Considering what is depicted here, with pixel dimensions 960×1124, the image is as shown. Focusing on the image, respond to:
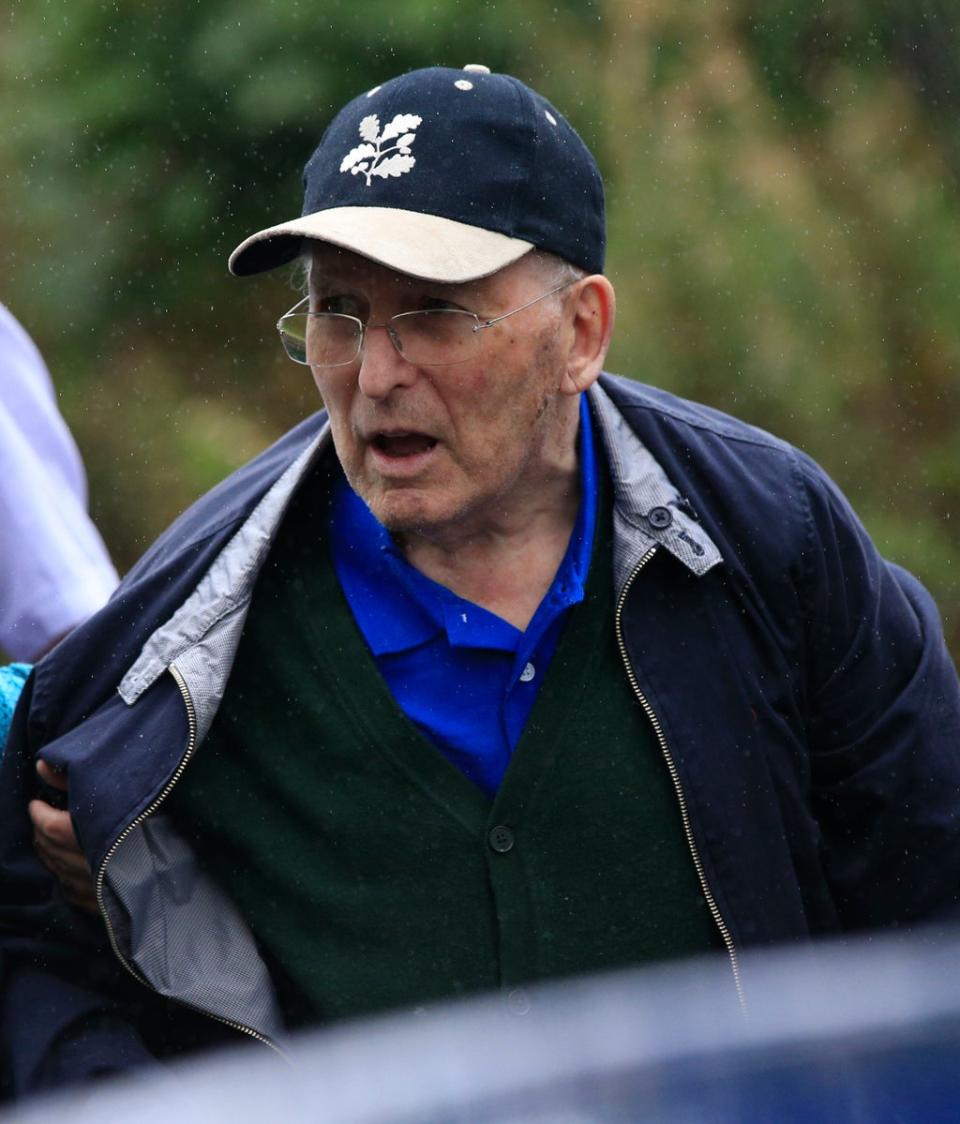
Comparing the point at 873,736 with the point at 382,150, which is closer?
the point at 382,150

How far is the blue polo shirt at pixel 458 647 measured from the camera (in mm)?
3012

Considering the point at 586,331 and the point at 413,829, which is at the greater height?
the point at 586,331

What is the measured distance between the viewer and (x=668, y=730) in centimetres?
299

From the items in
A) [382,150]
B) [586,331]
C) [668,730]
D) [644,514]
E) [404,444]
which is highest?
[382,150]

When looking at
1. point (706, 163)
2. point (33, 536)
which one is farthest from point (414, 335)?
point (706, 163)

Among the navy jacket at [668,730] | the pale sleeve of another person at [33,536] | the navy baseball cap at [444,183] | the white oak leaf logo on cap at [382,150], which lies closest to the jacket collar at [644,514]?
the navy jacket at [668,730]

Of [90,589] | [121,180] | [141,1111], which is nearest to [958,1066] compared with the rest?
[141,1111]

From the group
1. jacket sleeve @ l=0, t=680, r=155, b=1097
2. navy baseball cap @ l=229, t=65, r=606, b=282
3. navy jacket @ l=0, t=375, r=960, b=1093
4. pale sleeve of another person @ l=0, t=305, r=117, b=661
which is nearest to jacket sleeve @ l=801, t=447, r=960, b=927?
navy jacket @ l=0, t=375, r=960, b=1093

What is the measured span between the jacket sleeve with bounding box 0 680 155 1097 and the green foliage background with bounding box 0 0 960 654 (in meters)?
5.30

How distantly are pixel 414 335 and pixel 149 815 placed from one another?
87 centimetres

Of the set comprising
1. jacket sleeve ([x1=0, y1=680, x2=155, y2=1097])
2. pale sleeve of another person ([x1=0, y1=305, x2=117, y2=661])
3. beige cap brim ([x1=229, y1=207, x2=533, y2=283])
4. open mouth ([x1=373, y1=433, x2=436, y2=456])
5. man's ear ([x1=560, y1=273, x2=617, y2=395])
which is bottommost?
jacket sleeve ([x1=0, y1=680, x2=155, y2=1097])

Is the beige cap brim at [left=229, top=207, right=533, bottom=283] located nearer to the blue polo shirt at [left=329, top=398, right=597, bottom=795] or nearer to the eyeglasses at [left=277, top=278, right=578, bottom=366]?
the eyeglasses at [left=277, top=278, right=578, bottom=366]

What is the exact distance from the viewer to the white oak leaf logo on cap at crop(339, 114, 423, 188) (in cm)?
299

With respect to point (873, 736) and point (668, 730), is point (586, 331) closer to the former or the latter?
point (668, 730)
